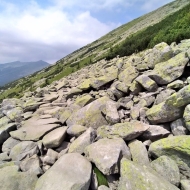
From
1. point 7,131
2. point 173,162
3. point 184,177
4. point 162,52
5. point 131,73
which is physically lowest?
point 184,177

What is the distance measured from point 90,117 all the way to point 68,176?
544 cm

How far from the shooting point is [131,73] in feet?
56.6

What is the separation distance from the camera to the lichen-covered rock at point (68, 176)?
26.8 feet

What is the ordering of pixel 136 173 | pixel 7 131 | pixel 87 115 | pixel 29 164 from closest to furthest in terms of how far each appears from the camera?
pixel 136 173 < pixel 29 164 < pixel 87 115 < pixel 7 131

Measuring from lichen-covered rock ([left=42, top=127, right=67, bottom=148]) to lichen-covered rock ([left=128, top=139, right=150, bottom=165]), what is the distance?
4.76 meters

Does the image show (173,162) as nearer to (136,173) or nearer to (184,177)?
(184,177)

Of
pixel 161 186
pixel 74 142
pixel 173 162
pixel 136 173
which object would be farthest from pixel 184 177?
pixel 74 142

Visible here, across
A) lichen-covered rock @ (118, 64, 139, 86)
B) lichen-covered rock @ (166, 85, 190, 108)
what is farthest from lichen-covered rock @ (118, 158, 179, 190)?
lichen-covered rock @ (118, 64, 139, 86)

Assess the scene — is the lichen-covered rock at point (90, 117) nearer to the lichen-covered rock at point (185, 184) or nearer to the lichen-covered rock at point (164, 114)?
the lichen-covered rock at point (164, 114)

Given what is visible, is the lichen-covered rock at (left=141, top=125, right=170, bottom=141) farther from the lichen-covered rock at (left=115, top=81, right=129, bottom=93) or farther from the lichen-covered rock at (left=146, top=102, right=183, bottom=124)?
the lichen-covered rock at (left=115, top=81, right=129, bottom=93)

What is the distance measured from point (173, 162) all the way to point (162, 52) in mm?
11241

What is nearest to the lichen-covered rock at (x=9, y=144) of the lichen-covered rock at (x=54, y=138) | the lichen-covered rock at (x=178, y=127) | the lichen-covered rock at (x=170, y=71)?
the lichen-covered rock at (x=54, y=138)

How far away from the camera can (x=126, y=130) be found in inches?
419

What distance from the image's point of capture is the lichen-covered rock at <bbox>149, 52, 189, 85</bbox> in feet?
44.2
